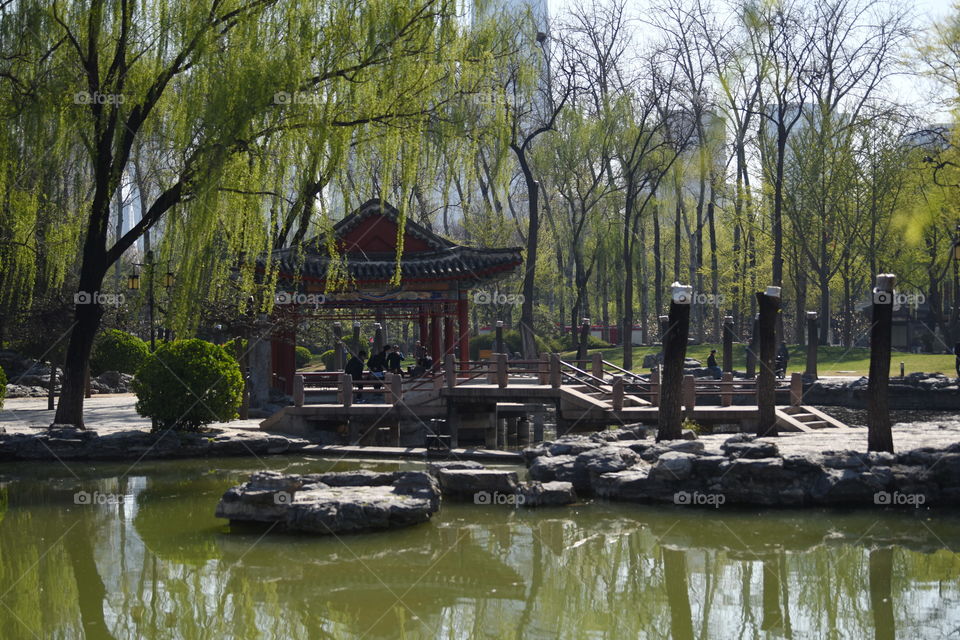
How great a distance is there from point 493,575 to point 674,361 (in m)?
6.93

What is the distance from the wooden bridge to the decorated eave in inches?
113

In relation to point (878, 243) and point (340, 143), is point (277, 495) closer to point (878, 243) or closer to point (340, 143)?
point (340, 143)

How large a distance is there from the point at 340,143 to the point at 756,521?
25.4 feet

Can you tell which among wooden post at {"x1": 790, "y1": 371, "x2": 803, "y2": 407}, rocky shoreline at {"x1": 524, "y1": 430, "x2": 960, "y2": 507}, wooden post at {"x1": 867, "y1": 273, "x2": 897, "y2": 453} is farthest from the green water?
wooden post at {"x1": 790, "y1": 371, "x2": 803, "y2": 407}

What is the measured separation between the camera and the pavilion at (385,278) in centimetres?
2362

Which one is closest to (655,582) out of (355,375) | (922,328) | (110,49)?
(110,49)

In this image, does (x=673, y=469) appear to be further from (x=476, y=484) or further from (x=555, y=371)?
(x=555, y=371)

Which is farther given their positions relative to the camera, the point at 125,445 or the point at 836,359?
the point at 836,359

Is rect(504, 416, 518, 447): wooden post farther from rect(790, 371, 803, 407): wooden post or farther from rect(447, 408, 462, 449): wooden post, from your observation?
rect(790, 371, 803, 407): wooden post

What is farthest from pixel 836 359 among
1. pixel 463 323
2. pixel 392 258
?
pixel 392 258

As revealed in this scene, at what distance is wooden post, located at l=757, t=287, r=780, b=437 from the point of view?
16266 mm

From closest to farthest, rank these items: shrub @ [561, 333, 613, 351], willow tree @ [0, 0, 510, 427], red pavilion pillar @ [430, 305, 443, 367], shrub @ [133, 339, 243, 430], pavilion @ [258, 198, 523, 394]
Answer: willow tree @ [0, 0, 510, 427]
shrub @ [133, 339, 243, 430]
pavilion @ [258, 198, 523, 394]
red pavilion pillar @ [430, 305, 443, 367]
shrub @ [561, 333, 613, 351]

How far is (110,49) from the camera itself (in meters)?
16.0

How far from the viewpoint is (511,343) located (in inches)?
1622
